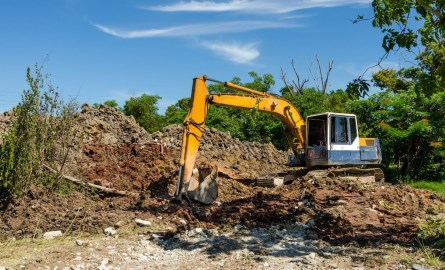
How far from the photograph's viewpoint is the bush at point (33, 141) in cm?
1049

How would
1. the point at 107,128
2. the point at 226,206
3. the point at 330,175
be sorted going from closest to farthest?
the point at 226,206 → the point at 330,175 → the point at 107,128

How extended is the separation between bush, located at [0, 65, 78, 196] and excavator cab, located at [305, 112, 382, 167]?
6367 millimetres

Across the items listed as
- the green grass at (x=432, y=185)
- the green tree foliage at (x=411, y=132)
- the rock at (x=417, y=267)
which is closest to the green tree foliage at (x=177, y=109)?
the green tree foliage at (x=411, y=132)

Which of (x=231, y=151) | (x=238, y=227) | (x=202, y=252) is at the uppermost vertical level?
(x=231, y=151)

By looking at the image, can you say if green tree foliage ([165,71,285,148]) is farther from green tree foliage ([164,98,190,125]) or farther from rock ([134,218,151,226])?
rock ([134,218,151,226])

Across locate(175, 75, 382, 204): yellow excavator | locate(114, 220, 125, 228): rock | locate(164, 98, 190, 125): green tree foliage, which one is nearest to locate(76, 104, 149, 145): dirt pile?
locate(175, 75, 382, 204): yellow excavator

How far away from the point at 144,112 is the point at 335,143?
870 inches

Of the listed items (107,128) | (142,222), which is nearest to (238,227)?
(142,222)

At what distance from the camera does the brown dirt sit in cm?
931

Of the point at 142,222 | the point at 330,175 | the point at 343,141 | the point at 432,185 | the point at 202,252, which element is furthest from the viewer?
the point at 432,185

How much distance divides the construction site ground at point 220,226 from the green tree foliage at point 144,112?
743 inches

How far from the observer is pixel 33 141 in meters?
10.8

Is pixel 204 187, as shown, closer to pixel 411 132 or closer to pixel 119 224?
pixel 119 224

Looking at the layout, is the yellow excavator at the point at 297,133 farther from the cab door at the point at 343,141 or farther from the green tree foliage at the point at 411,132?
the green tree foliage at the point at 411,132
